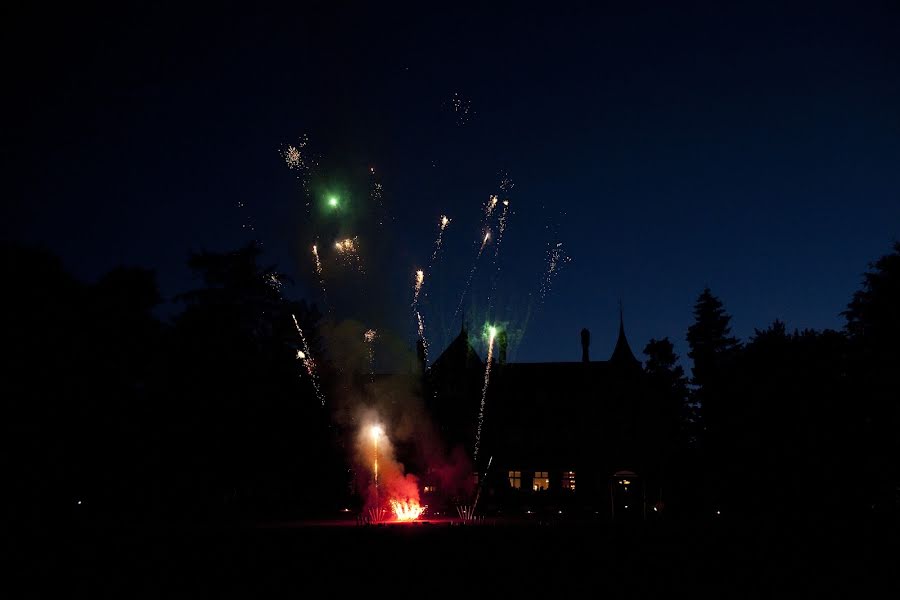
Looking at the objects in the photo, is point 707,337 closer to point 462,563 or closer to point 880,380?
point 880,380

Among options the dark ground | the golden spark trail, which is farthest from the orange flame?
the dark ground

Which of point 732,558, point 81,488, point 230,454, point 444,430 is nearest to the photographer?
point 732,558

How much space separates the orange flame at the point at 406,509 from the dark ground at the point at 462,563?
13661mm

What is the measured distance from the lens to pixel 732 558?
14.0 m

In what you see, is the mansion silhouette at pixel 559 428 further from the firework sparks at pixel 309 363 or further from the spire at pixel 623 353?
the firework sparks at pixel 309 363

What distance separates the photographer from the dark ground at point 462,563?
1099 cm

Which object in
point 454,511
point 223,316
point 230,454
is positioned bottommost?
point 454,511

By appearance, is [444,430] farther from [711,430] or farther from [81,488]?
[81,488]

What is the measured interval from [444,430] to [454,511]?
7.81 m

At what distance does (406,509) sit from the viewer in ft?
105

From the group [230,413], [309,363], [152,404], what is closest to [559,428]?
[309,363]

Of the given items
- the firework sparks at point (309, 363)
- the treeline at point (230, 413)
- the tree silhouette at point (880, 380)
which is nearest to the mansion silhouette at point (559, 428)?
the treeline at point (230, 413)

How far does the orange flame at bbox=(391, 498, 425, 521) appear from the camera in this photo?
31284mm

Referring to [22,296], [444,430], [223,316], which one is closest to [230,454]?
[223,316]
